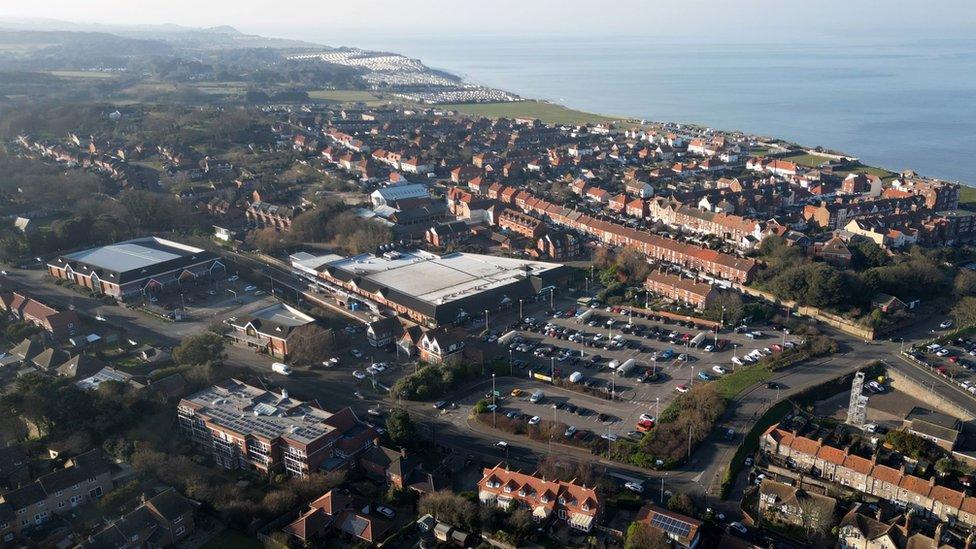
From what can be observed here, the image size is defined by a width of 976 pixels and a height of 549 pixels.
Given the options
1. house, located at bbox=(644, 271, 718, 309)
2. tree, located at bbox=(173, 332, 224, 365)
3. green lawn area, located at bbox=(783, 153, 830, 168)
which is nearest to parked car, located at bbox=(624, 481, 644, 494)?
house, located at bbox=(644, 271, 718, 309)

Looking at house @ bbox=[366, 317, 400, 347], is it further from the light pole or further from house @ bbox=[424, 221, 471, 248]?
house @ bbox=[424, 221, 471, 248]

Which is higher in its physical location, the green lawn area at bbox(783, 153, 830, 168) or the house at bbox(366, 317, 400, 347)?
the green lawn area at bbox(783, 153, 830, 168)

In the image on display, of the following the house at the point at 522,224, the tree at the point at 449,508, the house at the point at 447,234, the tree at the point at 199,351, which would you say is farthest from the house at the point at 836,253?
the tree at the point at 199,351

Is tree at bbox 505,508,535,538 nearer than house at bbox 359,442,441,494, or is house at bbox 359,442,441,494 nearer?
tree at bbox 505,508,535,538

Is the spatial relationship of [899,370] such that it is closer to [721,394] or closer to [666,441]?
[721,394]

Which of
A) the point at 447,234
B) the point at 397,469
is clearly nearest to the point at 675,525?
the point at 397,469

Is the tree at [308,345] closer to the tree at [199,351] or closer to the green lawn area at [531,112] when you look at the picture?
the tree at [199,351]
